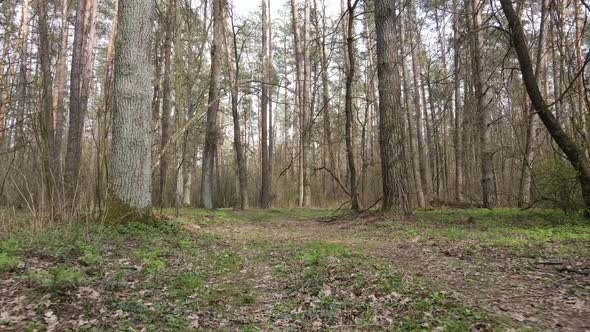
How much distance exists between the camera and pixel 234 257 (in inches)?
204

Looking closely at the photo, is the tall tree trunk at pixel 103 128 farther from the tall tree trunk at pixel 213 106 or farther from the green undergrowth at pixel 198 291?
the tall tree trunk at pixel 213 106

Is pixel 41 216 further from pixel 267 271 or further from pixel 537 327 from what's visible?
pixel 537 327

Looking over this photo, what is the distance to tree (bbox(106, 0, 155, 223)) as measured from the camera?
5.98 meters

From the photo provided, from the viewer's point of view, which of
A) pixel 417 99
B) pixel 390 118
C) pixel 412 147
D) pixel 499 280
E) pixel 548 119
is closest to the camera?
pixel 499 280

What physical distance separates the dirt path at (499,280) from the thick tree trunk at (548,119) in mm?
3613

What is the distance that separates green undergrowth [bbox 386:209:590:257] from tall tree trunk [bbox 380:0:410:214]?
0.74 m

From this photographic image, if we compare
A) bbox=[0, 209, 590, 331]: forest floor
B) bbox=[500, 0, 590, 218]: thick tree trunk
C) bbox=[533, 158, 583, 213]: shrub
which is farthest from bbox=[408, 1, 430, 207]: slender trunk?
bbox=[0, 209, 590, 331]: forest floor

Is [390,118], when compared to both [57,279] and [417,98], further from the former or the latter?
[417,98]

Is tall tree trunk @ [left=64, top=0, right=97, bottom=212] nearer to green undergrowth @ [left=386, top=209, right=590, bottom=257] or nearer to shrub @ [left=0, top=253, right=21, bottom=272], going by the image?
shrub @ [left=0, top=253, right=21, bottom=272]

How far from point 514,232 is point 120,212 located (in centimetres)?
644

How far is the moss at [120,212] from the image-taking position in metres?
5.79

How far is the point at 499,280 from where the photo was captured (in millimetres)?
3686

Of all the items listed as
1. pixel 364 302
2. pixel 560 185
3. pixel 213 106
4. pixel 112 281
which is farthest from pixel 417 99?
pixel 112 281

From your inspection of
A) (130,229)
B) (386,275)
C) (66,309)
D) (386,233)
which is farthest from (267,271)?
(386,233)
